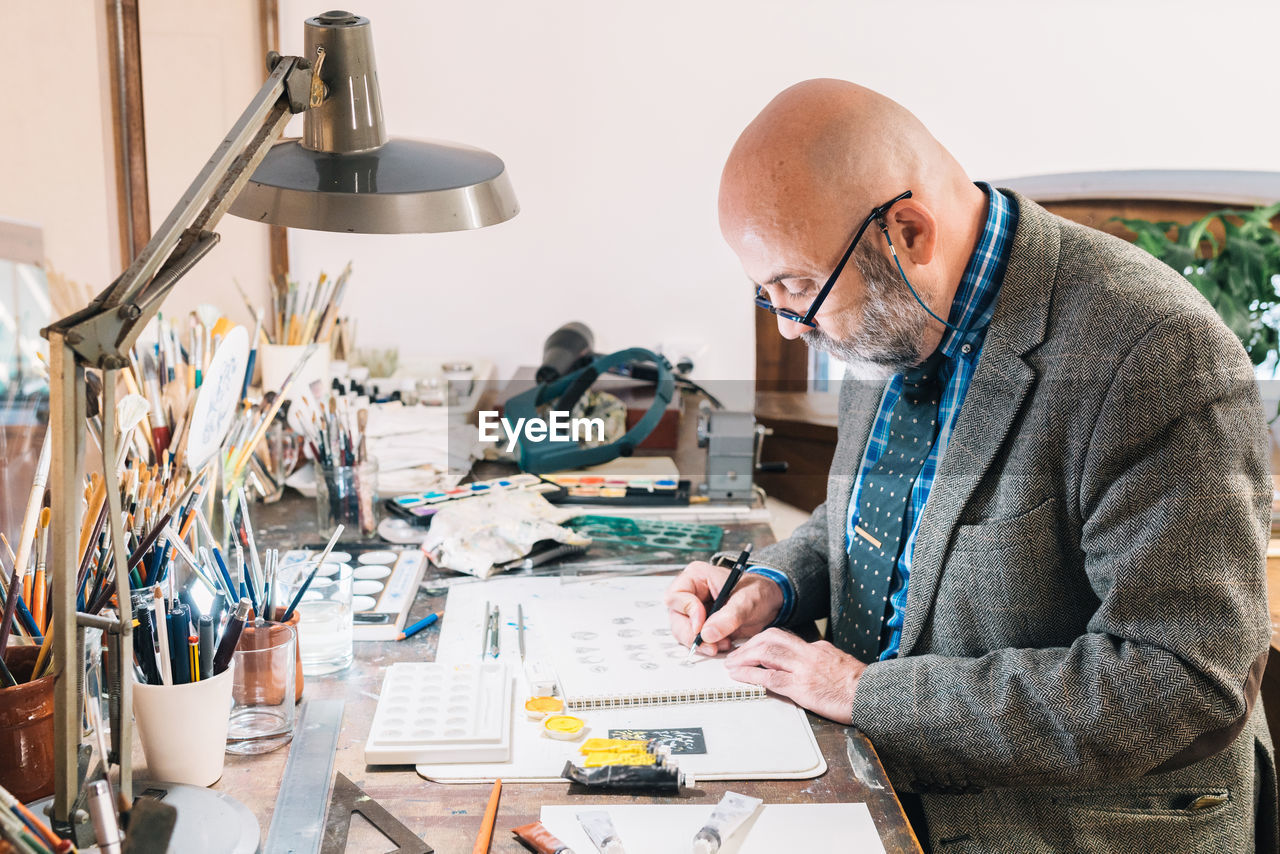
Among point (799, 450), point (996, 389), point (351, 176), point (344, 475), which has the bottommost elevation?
point (799, 450)

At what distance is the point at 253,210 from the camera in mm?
1118

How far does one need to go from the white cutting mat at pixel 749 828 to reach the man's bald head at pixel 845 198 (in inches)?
23.5

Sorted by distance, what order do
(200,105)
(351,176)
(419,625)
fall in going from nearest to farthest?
1. (351,176)
2. (419,625)
3. (200,105)

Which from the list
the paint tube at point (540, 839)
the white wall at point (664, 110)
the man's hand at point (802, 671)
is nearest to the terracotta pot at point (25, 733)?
the paint tube at point (540, 839)

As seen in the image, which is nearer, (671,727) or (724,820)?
(724,820)

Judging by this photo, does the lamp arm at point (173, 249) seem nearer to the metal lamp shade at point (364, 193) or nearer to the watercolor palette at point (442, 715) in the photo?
the metal lamp shade at point (364, 193)

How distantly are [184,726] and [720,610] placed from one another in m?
0.66

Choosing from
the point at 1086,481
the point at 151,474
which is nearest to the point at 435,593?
the point at 151,474

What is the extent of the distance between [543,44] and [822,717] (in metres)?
2.08

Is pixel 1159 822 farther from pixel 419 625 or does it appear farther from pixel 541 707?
pixel 419 625

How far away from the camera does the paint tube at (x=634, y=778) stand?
1.06 m

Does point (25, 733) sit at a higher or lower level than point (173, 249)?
lower

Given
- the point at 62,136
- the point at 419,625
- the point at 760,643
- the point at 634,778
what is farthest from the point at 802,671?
the point at 62,136

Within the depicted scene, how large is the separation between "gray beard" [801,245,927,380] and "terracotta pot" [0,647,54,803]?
945mm
